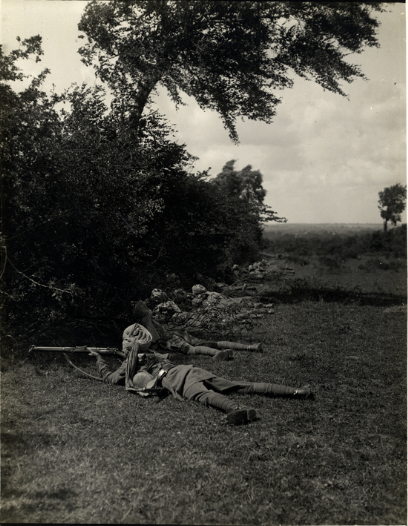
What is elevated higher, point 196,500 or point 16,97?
point 16,97

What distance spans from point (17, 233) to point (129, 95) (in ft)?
23.4

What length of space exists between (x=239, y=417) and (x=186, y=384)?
133 cm

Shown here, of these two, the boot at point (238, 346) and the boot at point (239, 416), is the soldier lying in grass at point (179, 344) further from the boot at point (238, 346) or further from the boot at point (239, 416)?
the boot at point (239, 416)

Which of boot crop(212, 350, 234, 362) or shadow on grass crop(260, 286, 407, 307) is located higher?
shadow on grass crop(260, 286, 407, 307)

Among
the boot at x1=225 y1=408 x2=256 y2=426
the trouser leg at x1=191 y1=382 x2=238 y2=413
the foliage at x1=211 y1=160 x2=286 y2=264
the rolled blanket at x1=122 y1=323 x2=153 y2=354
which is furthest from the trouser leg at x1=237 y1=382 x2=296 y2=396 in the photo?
the foliage at x1=211 y1=160 x2=286 y2=264

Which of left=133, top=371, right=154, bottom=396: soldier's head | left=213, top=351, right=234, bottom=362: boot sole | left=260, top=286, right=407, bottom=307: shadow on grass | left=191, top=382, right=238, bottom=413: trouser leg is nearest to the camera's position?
left=191, top=382, right=238, bottom=413: trouser leg

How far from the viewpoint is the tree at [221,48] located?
38.3ft

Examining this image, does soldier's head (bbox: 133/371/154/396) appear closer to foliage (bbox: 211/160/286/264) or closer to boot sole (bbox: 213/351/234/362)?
boot sole (bbox: 213/351/234/362)

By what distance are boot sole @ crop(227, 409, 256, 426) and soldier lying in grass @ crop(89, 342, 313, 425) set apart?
0.22 metres

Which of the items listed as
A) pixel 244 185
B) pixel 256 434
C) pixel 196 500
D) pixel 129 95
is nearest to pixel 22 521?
pixel 196 500

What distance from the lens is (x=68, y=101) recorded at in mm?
10070

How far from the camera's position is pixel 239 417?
6000mm

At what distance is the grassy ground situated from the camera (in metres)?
4.21

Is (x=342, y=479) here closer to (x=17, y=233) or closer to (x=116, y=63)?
(x=17, y=233)
